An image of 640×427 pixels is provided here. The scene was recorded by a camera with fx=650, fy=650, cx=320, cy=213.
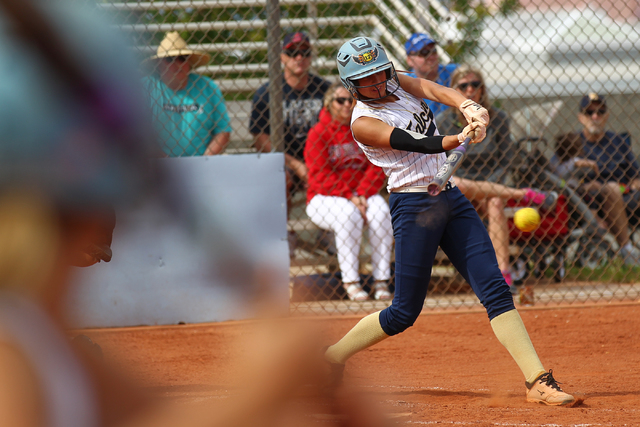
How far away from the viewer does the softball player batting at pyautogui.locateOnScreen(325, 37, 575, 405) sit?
10.8 feet

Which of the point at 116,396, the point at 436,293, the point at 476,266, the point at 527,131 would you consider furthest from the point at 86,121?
the point at 527,131

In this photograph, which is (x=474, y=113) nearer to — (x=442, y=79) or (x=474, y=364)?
(x=474, y=364)

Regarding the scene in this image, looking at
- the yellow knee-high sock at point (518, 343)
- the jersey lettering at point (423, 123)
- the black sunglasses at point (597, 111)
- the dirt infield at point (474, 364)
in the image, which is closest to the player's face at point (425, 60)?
the black sunglasses at point (597, 111)

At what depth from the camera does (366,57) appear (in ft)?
10.8

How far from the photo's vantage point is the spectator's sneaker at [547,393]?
3125mm

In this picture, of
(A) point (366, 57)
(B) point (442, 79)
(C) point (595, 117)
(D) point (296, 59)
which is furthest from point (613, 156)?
(A) point (366, 57)

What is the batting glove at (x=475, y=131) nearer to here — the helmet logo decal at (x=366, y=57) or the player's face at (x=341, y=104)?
the helmet logo decal at (x=366, y=57)

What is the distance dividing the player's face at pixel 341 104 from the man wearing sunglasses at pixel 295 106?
45 centimetres

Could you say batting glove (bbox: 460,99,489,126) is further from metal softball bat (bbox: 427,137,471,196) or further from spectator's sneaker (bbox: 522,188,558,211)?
spectator's sneaker (bbox: 522,188,558,211)

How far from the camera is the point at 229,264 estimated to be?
806 mm

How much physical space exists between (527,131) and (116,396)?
7.44 meters

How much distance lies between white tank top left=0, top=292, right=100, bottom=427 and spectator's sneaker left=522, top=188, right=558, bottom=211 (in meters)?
5.75

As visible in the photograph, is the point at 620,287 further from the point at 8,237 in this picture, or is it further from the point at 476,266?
the point at 8,237

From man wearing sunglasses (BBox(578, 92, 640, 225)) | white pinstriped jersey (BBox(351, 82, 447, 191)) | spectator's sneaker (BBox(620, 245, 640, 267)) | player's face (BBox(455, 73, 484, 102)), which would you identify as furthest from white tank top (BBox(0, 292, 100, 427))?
man wearing sunglasses (BBox(578, 92, 640, 225))
